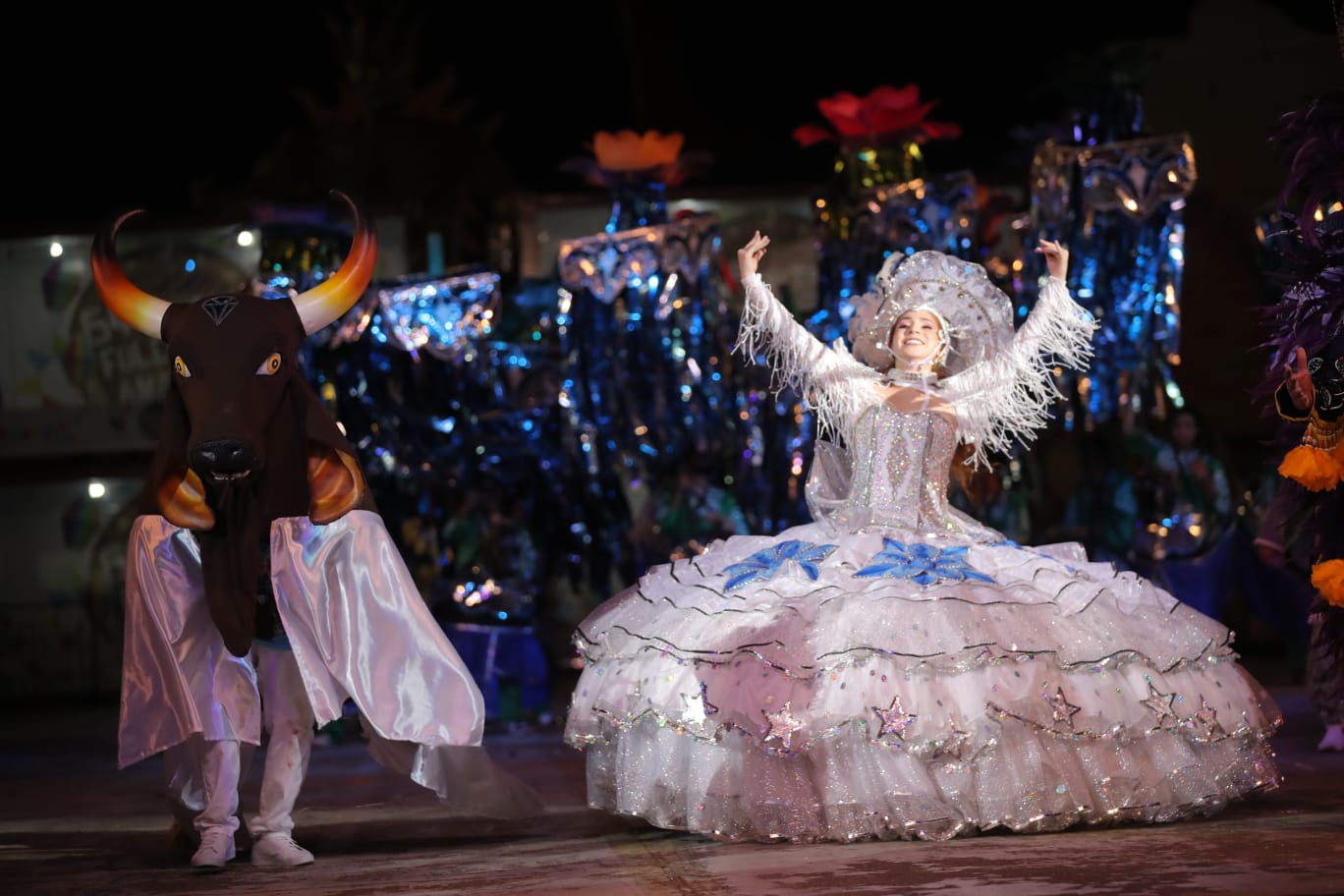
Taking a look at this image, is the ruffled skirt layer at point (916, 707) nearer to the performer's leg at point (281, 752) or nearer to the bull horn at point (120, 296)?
the performer's leg at point (281, 752)

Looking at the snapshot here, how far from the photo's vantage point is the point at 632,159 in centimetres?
798

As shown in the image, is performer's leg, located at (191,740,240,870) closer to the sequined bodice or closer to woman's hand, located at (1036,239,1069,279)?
the sequined bodice

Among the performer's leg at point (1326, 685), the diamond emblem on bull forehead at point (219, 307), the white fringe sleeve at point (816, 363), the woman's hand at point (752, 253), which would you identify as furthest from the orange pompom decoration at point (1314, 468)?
the diamond emblem on bull forehead at point (219, 307)

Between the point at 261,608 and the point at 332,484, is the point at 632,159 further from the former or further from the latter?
the point at 261,608

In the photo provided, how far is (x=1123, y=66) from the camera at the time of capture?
7.93 metres

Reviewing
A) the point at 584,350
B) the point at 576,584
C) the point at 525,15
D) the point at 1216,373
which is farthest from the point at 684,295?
the point at 1216,373

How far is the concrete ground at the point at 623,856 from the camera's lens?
3959 mm

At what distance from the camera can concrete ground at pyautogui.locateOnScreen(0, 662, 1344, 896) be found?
396 centimetres

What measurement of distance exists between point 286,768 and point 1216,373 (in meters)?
7.60

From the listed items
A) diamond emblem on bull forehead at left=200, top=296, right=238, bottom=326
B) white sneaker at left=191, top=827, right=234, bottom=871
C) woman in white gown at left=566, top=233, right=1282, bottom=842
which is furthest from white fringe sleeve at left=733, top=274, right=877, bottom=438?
white sneaker at left=191, top=827, right=234, bottom=871

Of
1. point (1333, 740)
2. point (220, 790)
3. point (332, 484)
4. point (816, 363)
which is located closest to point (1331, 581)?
point (816, 363)

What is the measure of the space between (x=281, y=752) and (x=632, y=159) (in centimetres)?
386

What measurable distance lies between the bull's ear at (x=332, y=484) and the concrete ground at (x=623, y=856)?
93 cm

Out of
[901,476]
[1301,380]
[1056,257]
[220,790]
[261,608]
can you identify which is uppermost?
[1056,257]
